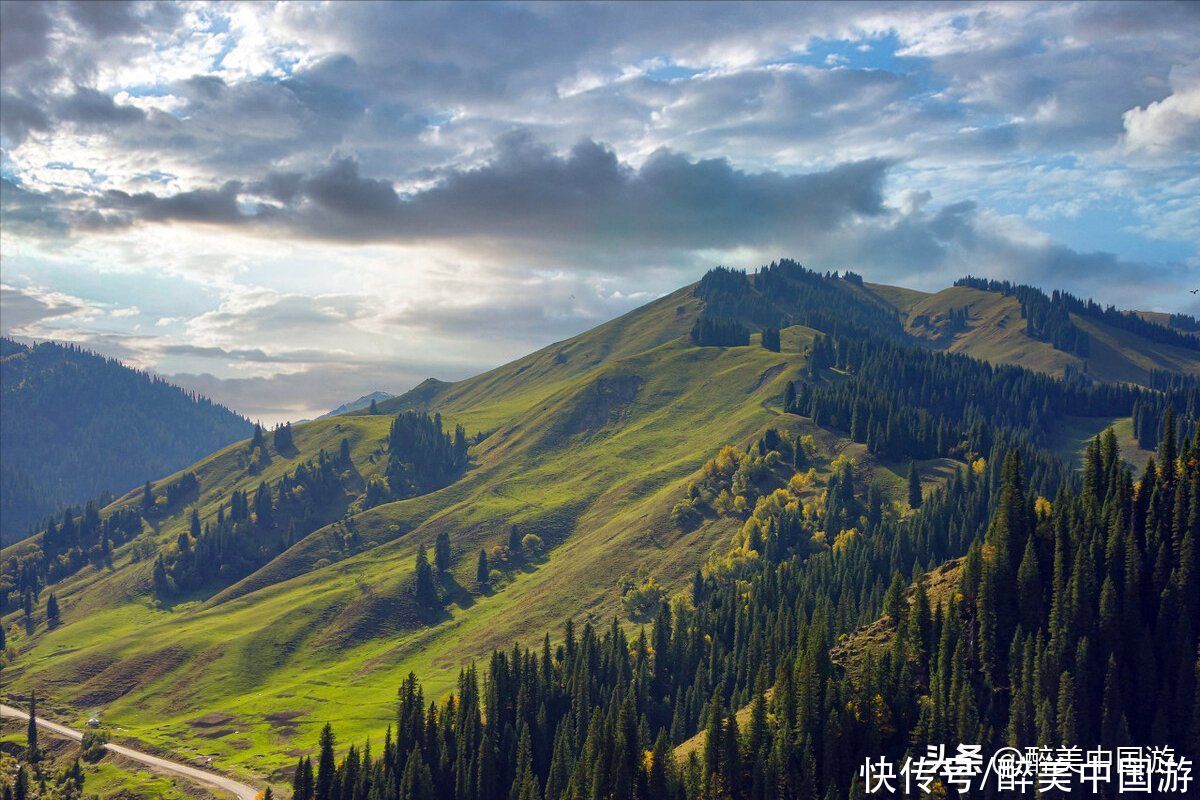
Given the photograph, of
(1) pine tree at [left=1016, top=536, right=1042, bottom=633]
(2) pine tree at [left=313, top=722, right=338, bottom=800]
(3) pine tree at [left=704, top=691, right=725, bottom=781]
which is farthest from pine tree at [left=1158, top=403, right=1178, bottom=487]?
(2) pine tree at [left=313, top=722, right=338, bottom=800]

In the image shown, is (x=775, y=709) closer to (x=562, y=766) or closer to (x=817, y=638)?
(x=817, y=638)

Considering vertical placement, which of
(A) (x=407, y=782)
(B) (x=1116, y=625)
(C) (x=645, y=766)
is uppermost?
(B) (x=1116, y=625)

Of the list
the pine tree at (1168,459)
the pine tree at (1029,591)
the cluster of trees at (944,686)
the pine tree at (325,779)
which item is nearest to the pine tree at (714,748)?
the cluster of trees at (944,686)

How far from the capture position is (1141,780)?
458ft

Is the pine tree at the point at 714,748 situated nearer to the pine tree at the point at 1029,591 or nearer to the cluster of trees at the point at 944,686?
the cluster of trees at the point at 944,686

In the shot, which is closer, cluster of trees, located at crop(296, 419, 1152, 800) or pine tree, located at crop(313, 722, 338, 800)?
cluster of trees, located at crop(296, 419, 1152, 800)

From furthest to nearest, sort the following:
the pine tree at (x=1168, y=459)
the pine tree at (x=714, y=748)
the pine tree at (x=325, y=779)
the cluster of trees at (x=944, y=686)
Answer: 1. the pine tree at (x=325, y=779)
2. the pine tree at (x=1168, y=459)
3. the pine tree at (x=714, y=748)
4. the cluster of trees at (x=944, y=686)

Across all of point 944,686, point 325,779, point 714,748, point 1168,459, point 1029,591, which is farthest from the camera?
point 325,779

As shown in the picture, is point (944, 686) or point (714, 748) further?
point (714, 748)

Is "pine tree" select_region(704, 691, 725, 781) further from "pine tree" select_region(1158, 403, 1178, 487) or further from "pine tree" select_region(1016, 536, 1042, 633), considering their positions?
"pine tree" select_region(1158, 403, 1178, 487)

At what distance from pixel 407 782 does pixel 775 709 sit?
2695 inches

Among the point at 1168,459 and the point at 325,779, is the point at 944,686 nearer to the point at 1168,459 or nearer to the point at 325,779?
the point at 1168,459

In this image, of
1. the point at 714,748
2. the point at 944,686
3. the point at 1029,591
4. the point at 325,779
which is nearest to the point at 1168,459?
the point at 1029,591

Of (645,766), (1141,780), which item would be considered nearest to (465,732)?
(645,766)
